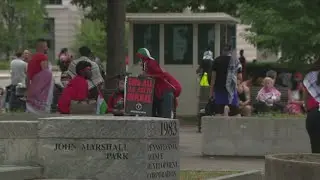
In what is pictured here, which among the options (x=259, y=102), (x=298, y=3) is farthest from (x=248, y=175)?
(x=298, y=3)

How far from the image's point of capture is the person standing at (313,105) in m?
8.95

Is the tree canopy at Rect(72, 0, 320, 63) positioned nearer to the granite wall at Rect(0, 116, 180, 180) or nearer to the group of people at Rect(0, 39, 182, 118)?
the group of people at Rect(0, 39, 182, 118)

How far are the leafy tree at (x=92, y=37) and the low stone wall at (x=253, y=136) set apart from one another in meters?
44.1

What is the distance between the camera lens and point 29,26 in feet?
211

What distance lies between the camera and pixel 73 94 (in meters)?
12.3

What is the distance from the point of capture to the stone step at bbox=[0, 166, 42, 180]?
7.85 meters

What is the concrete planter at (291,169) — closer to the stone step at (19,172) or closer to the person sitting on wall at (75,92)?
the stone step at (19,172)

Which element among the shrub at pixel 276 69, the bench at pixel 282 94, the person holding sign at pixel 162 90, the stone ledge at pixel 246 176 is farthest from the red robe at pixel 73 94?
the shrub at pixel 276 69

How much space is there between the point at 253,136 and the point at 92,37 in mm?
49773

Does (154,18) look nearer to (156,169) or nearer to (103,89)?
(103,89)

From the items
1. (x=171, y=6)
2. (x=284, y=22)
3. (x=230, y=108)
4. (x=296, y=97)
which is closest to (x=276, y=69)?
(x=171, y=6)

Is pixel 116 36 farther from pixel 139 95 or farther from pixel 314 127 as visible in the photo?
pixel 314 127

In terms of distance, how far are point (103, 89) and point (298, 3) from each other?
325 inches

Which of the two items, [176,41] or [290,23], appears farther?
[176,41]
